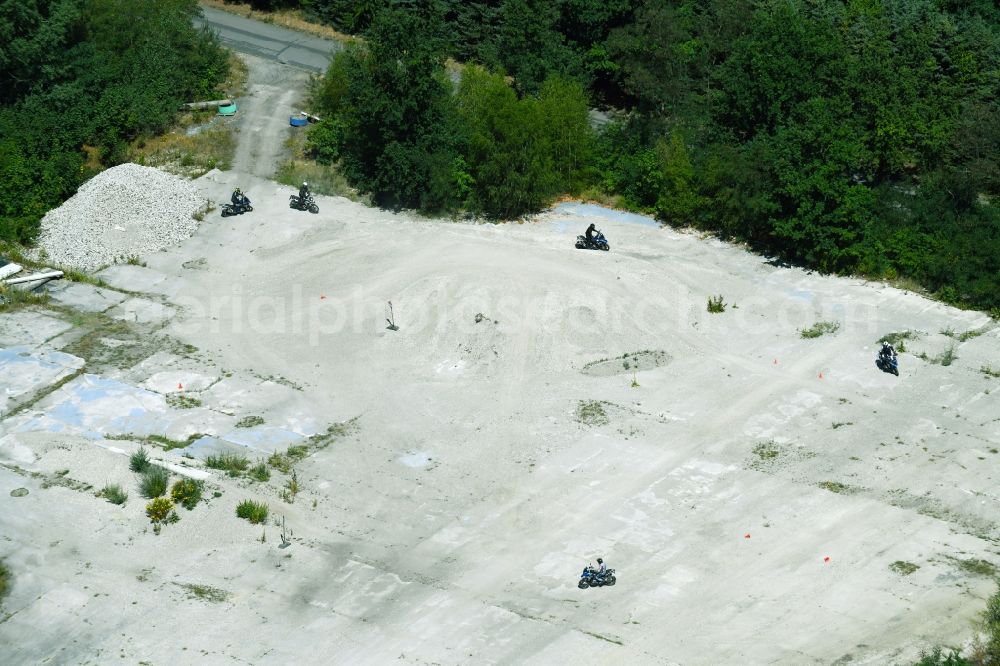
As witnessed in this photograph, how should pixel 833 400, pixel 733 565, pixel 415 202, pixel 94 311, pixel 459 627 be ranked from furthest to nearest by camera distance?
pixel 415 202
pixel 94 311
pixel 833 400
pixel 733 565
pixel 459 627

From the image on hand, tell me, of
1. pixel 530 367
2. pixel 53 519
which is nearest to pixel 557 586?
pixel 530 367

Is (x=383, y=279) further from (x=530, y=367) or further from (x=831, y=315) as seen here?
(x=831, y=315)

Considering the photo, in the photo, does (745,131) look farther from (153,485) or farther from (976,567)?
(153,485)

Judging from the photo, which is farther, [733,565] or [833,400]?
[833,400]

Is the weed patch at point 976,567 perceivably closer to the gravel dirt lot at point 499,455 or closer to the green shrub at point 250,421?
the gravel dirt lot at point 499,455

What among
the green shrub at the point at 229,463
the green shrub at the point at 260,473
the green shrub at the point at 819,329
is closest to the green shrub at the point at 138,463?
the green shrub at the point at 229,463

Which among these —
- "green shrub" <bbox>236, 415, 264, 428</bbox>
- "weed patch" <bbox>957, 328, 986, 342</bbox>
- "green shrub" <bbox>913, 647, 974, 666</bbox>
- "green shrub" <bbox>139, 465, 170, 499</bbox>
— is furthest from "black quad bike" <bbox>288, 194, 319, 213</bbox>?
"green shrub" <bbox>913, 647, 974, 666</bbox>

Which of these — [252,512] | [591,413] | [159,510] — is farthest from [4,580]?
[591,413]

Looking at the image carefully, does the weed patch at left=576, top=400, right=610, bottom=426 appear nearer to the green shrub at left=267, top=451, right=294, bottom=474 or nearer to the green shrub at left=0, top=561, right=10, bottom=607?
the green shrub at left=267, top=451, right=294, bottom=474
